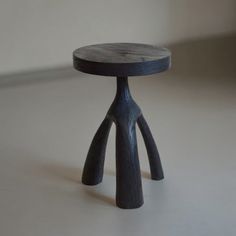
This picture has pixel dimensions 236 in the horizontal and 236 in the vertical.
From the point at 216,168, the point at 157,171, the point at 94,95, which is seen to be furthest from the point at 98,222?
the point at 94,95

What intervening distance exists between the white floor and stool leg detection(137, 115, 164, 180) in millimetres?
36

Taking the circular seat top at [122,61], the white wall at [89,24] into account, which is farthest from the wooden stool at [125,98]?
the white wall at [89,24]

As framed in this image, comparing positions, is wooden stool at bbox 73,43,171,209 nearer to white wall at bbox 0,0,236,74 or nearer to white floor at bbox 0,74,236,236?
white floor at bbox 0,74,236,236

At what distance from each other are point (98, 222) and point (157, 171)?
37 centimetres

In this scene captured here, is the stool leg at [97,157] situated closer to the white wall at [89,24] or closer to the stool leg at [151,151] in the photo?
the stool leg at [151,151]

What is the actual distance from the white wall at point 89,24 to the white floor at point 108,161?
0.22 meters

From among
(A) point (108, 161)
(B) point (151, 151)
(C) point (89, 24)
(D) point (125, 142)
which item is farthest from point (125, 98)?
(C) point (89, 24)

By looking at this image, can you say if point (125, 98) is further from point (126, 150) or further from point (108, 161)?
point (108, 161)

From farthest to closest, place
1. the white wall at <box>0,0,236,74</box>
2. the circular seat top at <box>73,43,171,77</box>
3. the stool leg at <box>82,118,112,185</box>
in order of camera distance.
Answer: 1. the white wall at <box>0,0,236,74</box>
2. the stool leg at <box>82,118,112,185</box>
3. the circular seat top at <box>73,43,171,77</box>

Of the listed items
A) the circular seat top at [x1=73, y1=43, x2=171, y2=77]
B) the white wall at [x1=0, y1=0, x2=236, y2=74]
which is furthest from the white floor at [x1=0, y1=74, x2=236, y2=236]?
the circular seat top at [x1=73, y1=43, x2=171, y2=77]

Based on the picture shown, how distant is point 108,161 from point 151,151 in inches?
11.7

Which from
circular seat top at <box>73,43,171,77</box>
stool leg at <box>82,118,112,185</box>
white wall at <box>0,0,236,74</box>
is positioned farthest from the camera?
white wall at <box>0,0,236,74</box>

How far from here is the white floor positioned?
1.59m

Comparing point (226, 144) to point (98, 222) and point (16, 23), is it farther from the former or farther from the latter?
point (16, 23)
